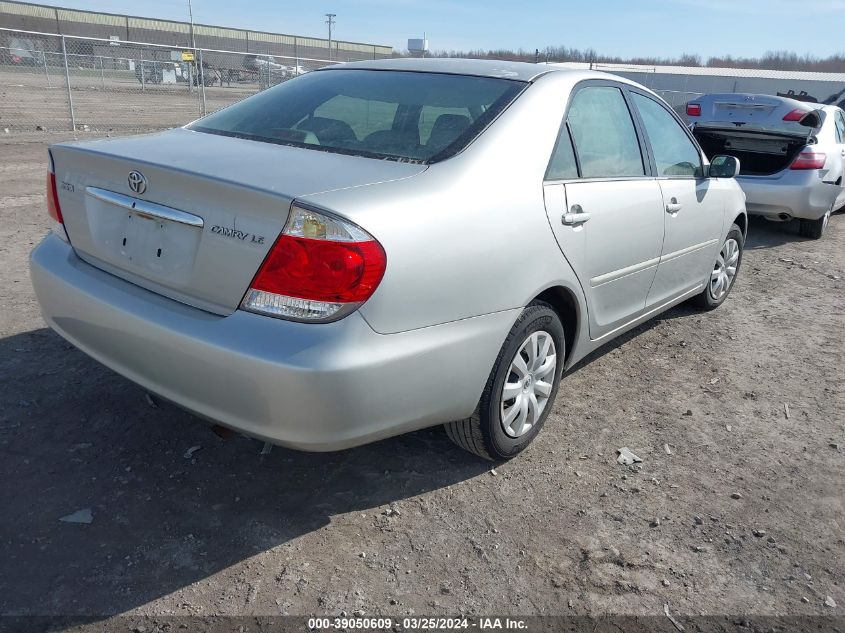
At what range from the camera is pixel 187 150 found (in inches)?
105

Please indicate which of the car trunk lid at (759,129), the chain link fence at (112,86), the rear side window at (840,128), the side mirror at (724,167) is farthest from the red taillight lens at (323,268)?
the chain link fence at (112,86)

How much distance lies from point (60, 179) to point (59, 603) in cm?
163

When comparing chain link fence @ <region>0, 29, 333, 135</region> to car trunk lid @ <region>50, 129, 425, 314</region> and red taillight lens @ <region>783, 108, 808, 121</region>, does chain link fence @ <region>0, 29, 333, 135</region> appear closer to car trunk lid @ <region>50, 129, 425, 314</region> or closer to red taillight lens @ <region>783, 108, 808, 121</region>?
red taillight lens @ <region>783, 108, 808, 121</region>

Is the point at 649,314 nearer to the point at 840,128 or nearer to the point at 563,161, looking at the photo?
the point at 563,161

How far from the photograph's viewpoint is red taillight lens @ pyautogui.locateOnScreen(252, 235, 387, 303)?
7.04ft

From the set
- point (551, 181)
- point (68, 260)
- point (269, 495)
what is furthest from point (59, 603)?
point (551, 181)

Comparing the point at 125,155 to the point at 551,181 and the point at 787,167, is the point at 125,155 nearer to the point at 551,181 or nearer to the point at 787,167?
the point at 551,181

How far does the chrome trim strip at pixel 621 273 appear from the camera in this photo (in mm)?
3329

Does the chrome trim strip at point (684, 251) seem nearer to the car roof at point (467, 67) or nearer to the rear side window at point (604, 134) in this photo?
the rear side window at point (604, 134)

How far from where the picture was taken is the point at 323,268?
214cm

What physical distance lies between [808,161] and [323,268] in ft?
24.2

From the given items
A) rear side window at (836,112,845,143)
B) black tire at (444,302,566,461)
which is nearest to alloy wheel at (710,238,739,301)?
black tire at (444,302,566,461)

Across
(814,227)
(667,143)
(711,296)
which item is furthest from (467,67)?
(814,227)

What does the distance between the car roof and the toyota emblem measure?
1.53 m
